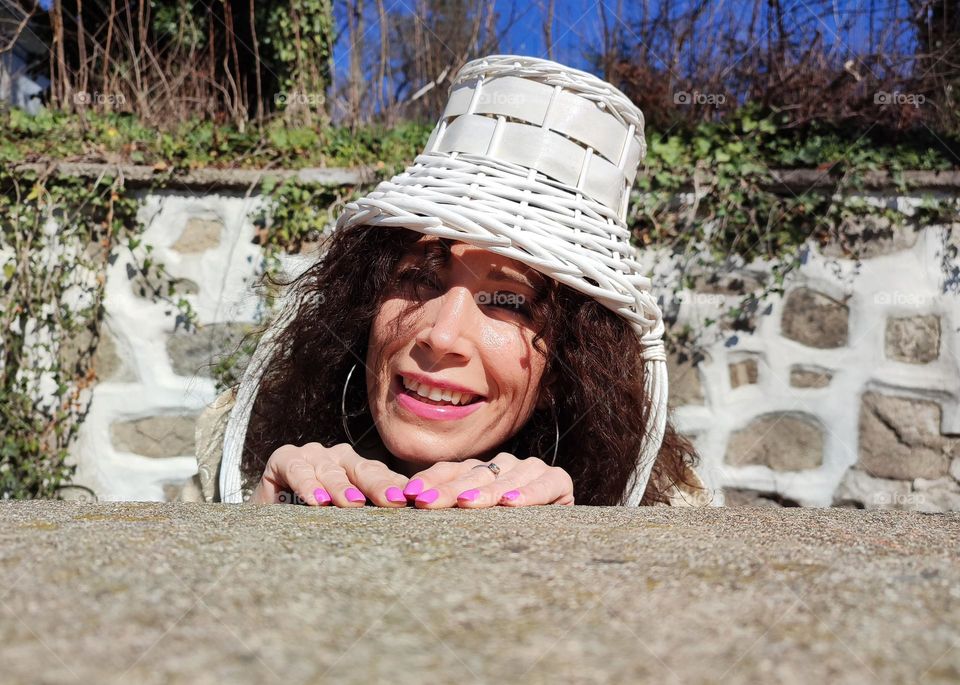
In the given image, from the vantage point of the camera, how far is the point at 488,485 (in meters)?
1.29

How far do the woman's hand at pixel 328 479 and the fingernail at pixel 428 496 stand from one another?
0.03 m

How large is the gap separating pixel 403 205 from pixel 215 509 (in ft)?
1.96

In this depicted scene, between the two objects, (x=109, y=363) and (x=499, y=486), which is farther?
(x=109, y=363)

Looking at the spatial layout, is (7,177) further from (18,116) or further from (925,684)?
(925,684)

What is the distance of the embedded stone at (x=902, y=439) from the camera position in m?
2.48

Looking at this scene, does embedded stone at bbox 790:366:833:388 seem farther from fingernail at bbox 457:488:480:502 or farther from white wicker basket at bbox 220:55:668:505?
fingernail at bbox 457:488:480:502

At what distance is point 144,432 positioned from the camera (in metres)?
2.64

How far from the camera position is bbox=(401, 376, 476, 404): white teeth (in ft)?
4.69

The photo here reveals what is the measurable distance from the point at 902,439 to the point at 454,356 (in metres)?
1.78

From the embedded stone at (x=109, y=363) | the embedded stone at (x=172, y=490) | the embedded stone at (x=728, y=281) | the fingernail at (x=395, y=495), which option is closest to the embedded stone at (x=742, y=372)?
the embedded stone at (x=728, y=281)

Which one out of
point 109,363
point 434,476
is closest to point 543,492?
point 434,476

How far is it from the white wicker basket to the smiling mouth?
27cm

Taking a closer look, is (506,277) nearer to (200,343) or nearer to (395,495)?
(395,495)

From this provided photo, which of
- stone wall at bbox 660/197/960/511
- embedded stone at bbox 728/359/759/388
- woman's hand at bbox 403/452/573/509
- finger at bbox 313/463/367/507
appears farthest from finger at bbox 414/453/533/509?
embedded stone at bbox 728/359/759/388
